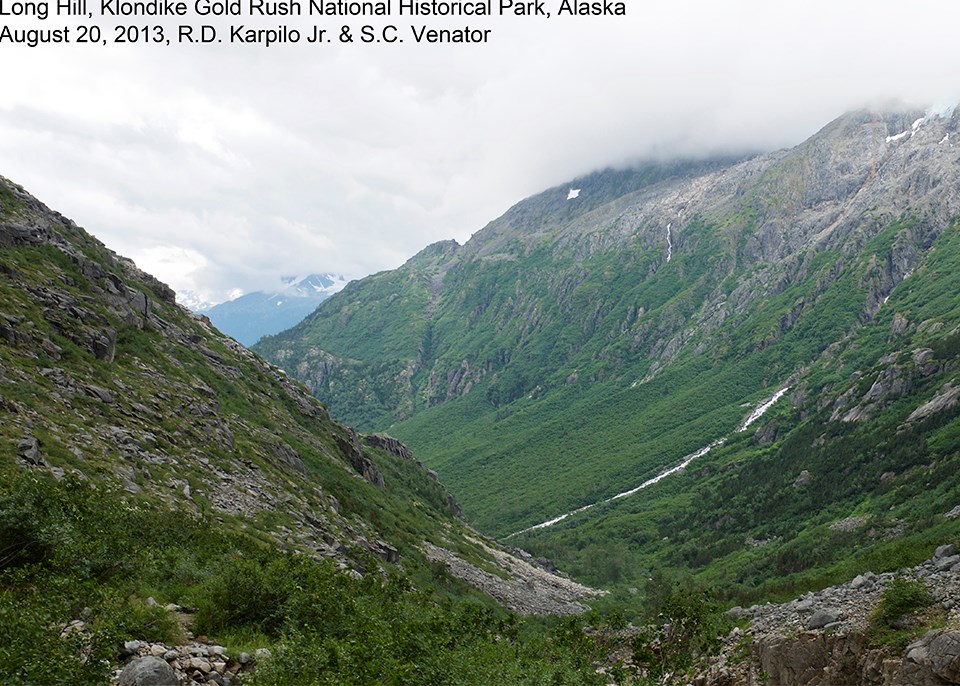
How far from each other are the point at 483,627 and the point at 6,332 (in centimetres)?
5171

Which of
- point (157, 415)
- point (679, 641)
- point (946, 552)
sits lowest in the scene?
point (679, 641)

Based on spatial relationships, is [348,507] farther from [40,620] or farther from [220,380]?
[40,620]

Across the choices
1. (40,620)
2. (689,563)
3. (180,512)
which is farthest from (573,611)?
(689,563)

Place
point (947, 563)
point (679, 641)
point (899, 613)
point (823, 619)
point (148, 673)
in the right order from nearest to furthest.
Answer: point (148, 673) → point (899, 613) → point (823, 619) → point (947, 563) → point (679, 641)

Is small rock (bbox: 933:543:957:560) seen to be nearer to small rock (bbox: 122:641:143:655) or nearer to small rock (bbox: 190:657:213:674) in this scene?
small rock (bbox: 190:657:213:674)

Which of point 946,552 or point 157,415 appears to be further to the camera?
point 157,415

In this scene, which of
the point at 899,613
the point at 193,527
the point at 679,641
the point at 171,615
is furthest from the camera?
the point at 679,641

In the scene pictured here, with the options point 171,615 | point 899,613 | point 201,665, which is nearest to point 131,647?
point 201,665

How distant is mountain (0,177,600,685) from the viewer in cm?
1723

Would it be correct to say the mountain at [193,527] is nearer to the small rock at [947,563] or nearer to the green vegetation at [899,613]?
the green vegetation at [899,613]

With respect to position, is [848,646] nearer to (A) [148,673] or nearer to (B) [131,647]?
(A) [148,673]

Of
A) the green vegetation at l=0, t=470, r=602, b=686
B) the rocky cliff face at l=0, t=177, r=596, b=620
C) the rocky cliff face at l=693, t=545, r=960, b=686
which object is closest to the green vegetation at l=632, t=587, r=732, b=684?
the rocky cliff face at l=693, t=545, r=960, b=686

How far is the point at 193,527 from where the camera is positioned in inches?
1457

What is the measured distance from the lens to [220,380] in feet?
298
